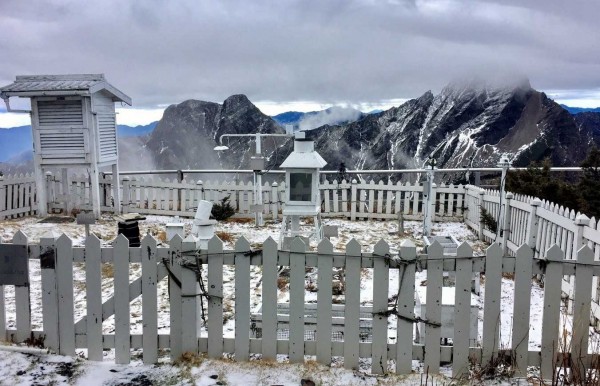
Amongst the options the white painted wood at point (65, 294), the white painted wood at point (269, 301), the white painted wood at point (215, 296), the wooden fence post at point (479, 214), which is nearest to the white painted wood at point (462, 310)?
the white painted wood at point (269, 301)

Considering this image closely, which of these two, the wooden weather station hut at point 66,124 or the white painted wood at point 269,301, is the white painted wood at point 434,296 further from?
the wooden weather station hut at point 66,124

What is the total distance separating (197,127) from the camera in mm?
104312

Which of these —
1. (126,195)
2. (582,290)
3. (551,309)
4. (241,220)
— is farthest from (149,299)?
(126,195)

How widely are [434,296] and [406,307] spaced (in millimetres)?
238

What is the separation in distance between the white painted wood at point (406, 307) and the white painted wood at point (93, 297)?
248 centimetres

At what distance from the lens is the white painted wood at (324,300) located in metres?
3.93

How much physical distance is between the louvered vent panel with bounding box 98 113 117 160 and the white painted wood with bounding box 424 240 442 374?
373 inches

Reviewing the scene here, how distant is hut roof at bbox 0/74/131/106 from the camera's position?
1055 centimetres

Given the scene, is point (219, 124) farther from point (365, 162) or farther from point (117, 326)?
point (117, 326)

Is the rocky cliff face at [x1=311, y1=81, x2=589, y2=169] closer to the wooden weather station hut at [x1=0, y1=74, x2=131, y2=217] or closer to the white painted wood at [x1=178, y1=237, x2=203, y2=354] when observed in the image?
the wooden weather station hut at [x1=0, y1=74, x2=131, y2=217]

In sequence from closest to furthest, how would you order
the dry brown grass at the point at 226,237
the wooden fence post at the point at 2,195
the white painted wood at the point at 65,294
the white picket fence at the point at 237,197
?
the white painted wood at the point at 65,294, the dry brown grass at the point at 226,237, the wooden fence post at the point at 2,195, the white picket fence at the point at 237,197

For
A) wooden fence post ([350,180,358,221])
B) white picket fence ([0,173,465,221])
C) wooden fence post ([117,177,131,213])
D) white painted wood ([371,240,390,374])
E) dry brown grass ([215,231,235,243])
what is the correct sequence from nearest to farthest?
white painted wood ([371,240,390,374]), dry brown grass ([215,231,235,243]), white picket fence ([0,173,465,221]), wooden fence post ([350,180,358,221]), wooden fence post ([117,177,131,213])

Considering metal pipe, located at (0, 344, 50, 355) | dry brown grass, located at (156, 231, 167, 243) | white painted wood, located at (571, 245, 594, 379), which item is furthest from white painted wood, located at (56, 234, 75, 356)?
dry brown grass, located at (156, 231, 167, 243)

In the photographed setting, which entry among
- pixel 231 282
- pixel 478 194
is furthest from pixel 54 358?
pixel 478 194
